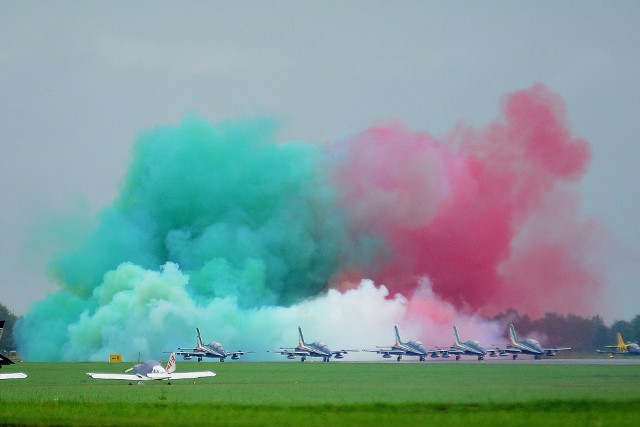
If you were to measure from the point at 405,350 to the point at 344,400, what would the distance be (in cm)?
6974

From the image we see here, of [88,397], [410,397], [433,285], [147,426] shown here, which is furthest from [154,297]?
[147,426]

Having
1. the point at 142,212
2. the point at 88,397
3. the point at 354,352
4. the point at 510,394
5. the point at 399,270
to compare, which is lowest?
the point at 510,394

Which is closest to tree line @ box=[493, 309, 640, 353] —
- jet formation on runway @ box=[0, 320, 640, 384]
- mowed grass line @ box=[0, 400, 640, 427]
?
jet formation on runway @ box=[0, 320, 640, 384]

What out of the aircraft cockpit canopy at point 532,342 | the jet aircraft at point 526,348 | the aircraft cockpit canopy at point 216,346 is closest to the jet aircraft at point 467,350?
the jet aircraft at point 526,348

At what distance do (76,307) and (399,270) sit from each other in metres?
44.6

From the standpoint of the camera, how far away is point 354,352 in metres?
131

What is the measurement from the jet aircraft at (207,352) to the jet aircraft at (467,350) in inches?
982

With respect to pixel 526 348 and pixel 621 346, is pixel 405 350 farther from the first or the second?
pixel 621 346

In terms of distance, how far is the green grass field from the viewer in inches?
1670

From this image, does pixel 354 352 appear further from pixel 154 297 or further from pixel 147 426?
pixel 147 426

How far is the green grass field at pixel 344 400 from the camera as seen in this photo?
42.4 meters

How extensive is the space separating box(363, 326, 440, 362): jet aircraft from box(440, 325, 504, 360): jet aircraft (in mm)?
2164

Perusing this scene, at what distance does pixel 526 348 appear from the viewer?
4532 inches

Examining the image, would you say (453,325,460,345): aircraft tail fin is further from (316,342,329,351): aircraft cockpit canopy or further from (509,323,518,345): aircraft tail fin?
(316,342,329,351): aircraft cockpit canopy
